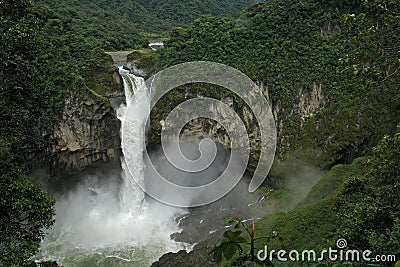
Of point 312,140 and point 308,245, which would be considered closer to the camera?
point 308,245

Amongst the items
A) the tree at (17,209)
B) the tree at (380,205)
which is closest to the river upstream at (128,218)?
the tree at (17,209)

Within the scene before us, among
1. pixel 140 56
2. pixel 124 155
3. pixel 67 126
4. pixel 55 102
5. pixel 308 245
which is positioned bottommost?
pixel 308 245

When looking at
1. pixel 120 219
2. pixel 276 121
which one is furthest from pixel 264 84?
pixel 120 219

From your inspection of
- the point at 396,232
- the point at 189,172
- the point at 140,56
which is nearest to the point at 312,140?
the point at 189,172

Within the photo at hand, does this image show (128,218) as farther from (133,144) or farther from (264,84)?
(264,84)

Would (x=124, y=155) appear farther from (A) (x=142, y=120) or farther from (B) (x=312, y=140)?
(B) (x=312, y=140)

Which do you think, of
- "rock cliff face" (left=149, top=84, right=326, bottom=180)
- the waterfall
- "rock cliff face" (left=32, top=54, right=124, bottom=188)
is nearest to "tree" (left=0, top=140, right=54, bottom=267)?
"rock cliff face" (left=32, top=54, right=124, bottom=188)
